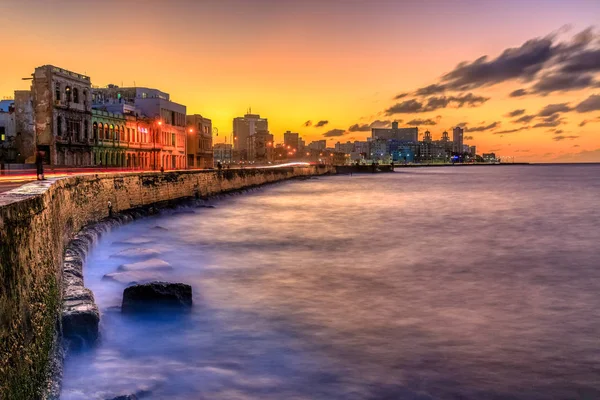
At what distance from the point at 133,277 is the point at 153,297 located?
3.69 metres

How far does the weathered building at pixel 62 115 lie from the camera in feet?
170

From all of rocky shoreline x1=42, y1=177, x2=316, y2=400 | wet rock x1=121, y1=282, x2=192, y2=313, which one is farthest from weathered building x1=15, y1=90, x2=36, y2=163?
wet rock x1=121, y1=282, x2=192, y2=313

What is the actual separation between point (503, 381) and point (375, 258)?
12.4 meters

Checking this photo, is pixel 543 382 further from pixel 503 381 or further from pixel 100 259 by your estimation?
pixel 100 259

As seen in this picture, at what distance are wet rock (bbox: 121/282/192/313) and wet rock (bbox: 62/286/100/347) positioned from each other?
5.43 feet

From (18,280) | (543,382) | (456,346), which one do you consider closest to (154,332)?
(18,280)

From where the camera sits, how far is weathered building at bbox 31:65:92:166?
2037 inches

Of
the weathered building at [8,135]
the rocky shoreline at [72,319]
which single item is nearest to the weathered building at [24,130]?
the weathered building at [8,135]

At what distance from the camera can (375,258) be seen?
20.6 meters

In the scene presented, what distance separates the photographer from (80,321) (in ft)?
29.6

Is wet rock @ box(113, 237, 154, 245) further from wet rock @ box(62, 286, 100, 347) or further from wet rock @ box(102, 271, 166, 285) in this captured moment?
wet rock @ box(62, 286, 100, 347)

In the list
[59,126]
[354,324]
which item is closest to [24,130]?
[59,126]

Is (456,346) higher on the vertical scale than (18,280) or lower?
lower

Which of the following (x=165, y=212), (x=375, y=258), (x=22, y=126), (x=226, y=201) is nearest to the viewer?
(x=375, y=258)
